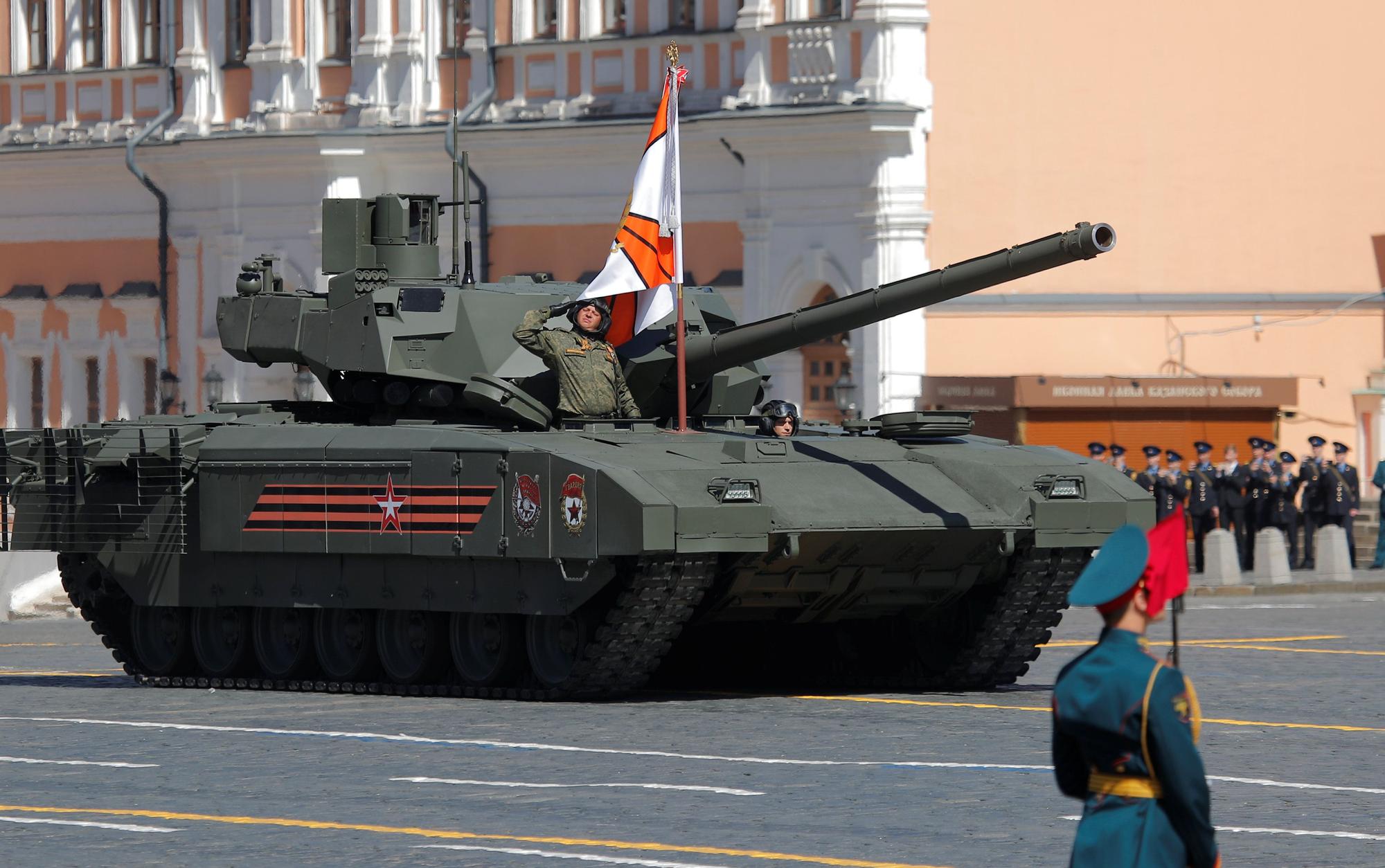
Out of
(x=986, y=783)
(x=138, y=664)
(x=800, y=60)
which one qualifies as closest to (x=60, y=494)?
(x=138, y=664)

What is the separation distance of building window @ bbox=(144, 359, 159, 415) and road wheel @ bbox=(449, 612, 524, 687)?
26276mm

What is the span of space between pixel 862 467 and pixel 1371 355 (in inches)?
857

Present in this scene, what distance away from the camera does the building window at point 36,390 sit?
45000 millimetres

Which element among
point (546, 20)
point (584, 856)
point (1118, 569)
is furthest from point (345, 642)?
point (546, 20)

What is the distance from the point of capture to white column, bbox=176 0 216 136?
138 ft

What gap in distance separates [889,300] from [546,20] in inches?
872

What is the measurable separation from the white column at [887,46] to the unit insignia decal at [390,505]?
18.4 m

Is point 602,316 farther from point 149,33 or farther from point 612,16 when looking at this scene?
point 149,33

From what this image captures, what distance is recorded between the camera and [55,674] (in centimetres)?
2086

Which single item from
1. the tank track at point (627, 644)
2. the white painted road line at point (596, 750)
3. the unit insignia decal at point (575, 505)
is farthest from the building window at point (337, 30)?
the unit insignia decal at point (575, 505)

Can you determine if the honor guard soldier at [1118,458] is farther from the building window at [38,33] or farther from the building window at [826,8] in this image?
the building window at [38,33]

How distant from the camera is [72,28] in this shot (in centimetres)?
4422

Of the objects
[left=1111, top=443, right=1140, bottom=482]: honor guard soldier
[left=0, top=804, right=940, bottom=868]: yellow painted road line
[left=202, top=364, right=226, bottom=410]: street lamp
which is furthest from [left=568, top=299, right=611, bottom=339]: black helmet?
[left=202, top=364, right=226, bottom=410]: street lamp

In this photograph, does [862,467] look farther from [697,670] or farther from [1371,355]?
[1371,355]
